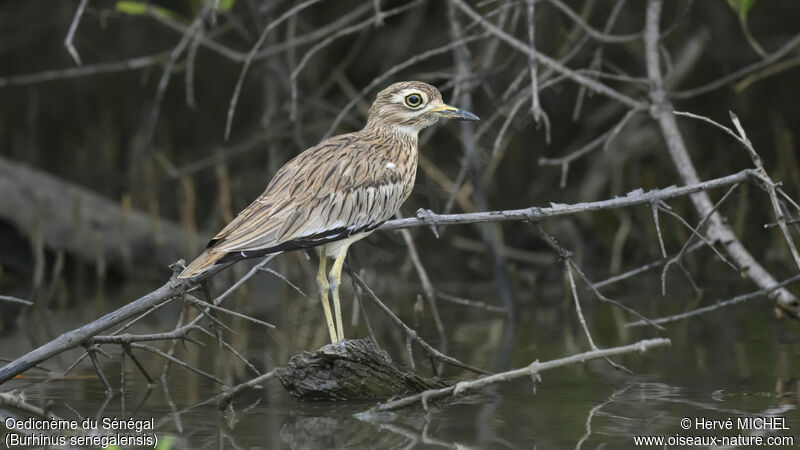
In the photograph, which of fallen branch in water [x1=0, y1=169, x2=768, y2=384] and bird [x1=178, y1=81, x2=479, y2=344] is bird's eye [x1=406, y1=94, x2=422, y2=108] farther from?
fallen branch in water [x1=0, y1=169, x2=768, y2=384]

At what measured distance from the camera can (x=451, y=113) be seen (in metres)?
5.54

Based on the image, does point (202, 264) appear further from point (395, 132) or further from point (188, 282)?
point (395, 132)

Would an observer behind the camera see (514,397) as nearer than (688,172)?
Yes

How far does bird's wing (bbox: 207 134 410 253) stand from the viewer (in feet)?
15.7

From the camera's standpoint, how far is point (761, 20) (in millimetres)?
10812

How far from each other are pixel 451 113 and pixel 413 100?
22 cm

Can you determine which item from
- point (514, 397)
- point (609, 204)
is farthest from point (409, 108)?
point (514, 397)

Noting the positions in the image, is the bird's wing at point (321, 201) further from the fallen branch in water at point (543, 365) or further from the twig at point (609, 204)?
the fallen branch in water at point (543, 365)

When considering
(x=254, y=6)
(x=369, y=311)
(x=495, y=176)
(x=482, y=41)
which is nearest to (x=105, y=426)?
(x=369, y=311)

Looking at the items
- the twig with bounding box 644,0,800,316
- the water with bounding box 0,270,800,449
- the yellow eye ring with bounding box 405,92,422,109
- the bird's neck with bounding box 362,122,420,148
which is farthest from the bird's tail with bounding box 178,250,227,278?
the twig with bounding box 644,0,800,316

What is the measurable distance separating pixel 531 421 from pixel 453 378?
3.56 ft

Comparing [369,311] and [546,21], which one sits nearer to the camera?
[369,311]

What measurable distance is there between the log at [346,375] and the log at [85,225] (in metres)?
4.62

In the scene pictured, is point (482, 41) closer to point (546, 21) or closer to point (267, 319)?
point (546, 21)
